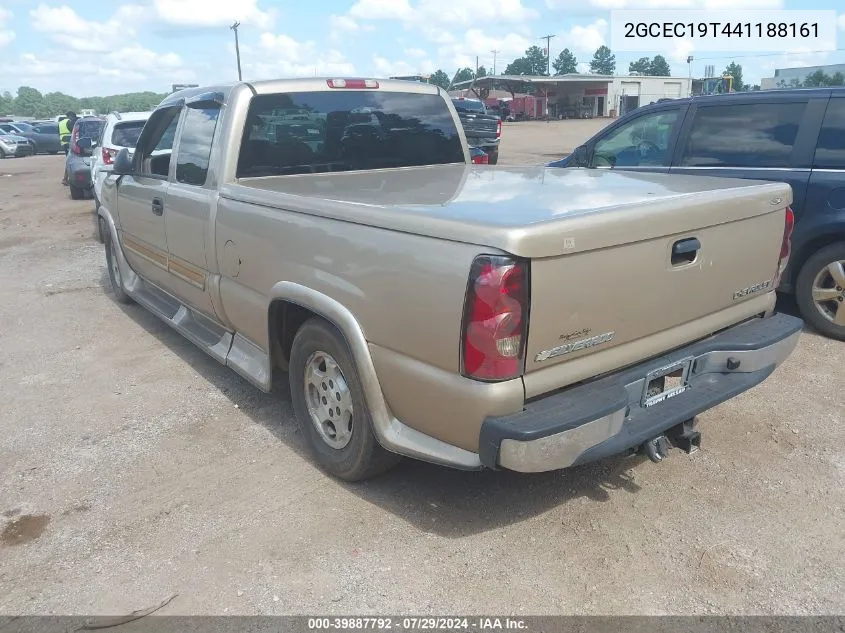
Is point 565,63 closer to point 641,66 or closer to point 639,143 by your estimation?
point 641,66

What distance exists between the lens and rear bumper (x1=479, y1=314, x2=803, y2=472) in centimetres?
254

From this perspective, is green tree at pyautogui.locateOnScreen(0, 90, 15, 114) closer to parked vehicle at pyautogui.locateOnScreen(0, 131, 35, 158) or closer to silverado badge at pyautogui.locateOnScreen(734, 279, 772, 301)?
parked vehicle at pyautogui.locateOnScreen(0, 131, 35, 158)

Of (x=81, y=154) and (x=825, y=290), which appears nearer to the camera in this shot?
(x=825, y=290)

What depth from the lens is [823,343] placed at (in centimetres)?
533

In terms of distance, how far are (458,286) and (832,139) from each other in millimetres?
4251

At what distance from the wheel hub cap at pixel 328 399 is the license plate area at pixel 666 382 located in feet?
4.41

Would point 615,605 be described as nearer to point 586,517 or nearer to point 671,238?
point 586,517

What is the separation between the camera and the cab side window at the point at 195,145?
4344 mm

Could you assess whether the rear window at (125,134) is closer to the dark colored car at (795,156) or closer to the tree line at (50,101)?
the dark colored car at (795,156)

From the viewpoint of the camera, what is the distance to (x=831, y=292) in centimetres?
537

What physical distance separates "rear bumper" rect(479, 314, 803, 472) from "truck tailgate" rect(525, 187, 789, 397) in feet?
0.23

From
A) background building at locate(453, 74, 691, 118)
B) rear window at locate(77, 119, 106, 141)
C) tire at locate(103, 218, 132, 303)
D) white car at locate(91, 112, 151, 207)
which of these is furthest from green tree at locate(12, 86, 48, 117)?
tire at locate(103, 218, 132, 303)

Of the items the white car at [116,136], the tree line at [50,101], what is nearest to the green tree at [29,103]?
the tree line at [50,101]

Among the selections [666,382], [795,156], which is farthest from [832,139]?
[666,382]
